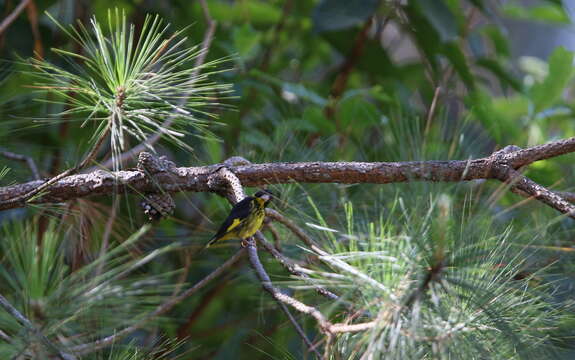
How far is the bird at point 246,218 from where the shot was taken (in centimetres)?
95

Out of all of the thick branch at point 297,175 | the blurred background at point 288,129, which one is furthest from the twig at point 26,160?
the thick branch at point 297,175

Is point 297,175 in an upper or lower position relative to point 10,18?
lower

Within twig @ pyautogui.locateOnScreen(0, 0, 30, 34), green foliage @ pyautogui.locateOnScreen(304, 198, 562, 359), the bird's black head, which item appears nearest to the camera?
green foliage @ pyautogui.locateOnScreen(304, 198, 562, 359)

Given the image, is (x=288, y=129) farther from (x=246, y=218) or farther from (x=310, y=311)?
(x=310, y=311)

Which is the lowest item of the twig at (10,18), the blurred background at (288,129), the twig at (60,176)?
the blurred background at (288,129)

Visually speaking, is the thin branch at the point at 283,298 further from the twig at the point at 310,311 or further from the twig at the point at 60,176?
the twig at the point at 60,176

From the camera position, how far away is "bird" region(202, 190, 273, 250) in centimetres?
95

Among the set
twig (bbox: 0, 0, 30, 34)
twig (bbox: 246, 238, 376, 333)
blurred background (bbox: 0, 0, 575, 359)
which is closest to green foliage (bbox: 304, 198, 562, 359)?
twig (bbox: 246, 238, 376, 333)

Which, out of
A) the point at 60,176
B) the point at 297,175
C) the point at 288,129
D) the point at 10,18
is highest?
the point at 10,18

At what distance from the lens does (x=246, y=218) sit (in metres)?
1.02

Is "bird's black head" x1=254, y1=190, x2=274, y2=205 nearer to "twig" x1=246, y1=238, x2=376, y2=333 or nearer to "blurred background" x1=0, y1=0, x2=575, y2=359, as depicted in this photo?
"blurred background" x1=0, y1=0, x2=575, y2=359

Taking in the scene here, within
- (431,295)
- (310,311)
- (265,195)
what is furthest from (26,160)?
(431,295)

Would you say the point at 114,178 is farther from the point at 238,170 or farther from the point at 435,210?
the point at 435,210

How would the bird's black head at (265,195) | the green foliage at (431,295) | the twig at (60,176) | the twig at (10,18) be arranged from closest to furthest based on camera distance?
the green foliage at (431,295) < the twig at (60,176) < the bird's black head at (265,195) < the twig at (10,18)
